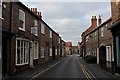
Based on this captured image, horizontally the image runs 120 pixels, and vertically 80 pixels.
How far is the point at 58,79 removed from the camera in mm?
11336

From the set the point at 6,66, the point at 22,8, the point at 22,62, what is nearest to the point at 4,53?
the point at 6,66

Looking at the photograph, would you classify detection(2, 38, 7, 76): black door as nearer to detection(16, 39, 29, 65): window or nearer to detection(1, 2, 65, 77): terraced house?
detection(1, 2, 65, 77): terraced house

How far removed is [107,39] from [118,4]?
8638 mm

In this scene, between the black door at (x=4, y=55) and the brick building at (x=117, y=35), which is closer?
the black door at (x=4, y=55)

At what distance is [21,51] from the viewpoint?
1556cm

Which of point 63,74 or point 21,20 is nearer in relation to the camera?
point 63,74

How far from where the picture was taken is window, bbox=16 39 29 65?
14.7 meters

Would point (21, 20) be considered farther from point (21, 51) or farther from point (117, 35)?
point (117, 35)

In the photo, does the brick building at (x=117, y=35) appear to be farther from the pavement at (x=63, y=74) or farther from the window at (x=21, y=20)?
the window at (x=21, y=20)

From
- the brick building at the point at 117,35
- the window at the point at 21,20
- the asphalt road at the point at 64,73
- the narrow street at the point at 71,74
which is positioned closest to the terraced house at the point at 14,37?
the window at the point at 21,20

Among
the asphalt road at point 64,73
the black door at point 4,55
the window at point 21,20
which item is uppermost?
the window at point 21,20

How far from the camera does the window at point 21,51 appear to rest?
14.7m

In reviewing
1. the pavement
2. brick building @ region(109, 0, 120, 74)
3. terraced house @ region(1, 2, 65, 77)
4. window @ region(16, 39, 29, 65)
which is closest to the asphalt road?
the pavement

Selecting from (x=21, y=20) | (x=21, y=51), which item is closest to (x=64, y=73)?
(x=21, y=51)
